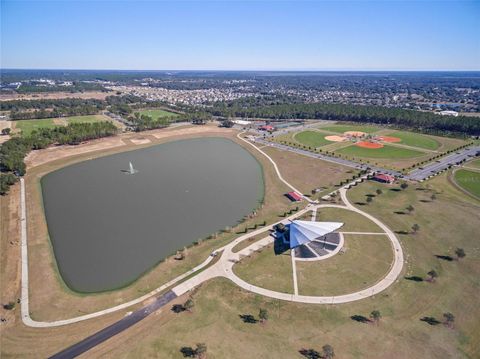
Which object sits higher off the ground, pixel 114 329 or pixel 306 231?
pixel 306 231

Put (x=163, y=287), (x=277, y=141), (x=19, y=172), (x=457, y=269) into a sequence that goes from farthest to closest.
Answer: (x=277, y=141), (x=19, y=172), (x=457, y=269), (x=163, y=287)

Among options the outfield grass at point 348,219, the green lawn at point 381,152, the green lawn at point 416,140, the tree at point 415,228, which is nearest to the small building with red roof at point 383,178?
the outfield grass at point 348,219

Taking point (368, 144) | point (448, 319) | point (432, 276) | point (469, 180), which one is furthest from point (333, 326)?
point (368, 144)

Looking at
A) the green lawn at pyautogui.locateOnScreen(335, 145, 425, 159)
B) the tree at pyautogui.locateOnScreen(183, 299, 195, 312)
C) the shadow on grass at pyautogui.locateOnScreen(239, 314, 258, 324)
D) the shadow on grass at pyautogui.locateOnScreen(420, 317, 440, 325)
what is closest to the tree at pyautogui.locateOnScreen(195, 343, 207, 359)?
the tree at pyautogui.locateOnScreen(183, 299, 195, 312)

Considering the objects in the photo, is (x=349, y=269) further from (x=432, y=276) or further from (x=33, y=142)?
(x=33, y=142)

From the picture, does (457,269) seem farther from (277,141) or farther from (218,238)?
(277,141)

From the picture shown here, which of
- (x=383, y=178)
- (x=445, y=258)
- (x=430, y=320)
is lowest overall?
(x=430, y=320)

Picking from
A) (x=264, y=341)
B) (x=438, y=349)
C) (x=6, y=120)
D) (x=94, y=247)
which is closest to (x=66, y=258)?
(x=94, y=247)
